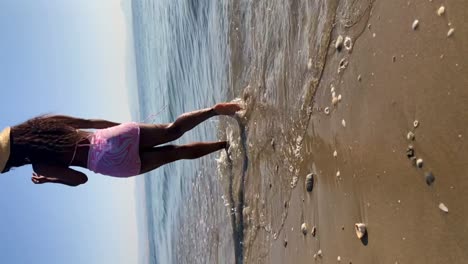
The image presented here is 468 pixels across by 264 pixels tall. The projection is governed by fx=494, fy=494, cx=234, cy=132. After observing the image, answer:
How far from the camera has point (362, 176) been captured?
2.85 m

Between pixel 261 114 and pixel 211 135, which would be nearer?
pixel 261 114

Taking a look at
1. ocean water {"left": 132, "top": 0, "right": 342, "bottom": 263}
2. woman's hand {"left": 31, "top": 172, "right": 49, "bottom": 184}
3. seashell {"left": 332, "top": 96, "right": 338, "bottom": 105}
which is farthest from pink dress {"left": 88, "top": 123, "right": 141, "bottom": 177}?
seashell {"left": 332, "top": 96, "right": 338, "bottom": 105}

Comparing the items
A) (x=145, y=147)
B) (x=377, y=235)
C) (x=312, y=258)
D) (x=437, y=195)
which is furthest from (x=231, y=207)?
(x=437, y=195)

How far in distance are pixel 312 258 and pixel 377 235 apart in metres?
1.05

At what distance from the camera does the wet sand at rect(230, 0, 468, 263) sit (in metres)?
2.09

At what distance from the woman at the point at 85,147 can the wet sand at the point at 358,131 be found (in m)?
0.81

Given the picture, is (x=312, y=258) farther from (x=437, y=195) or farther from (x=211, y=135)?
(x=211, y=135)

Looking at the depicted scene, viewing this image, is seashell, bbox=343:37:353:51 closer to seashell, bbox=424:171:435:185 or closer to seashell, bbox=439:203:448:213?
seashell, bbox=424:171:435:185

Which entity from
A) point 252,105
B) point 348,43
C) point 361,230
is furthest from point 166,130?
point 361,230

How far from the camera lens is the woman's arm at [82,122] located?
4.08m

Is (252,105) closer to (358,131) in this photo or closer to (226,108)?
(226,108)

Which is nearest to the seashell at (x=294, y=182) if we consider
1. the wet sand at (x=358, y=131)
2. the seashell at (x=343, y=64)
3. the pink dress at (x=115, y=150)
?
the wet sand at (x=358, y=131)

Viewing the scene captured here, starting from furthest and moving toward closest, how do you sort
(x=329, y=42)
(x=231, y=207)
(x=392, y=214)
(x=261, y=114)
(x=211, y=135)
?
(x=211, y=135), (x=231, y=207), (x=261, y=114), (x=329, y=42), (x=392, y=214)

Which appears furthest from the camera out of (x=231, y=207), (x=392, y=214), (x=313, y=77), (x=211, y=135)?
(x=211, y=135)
